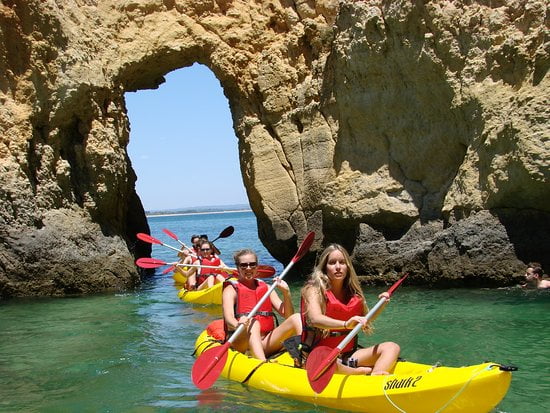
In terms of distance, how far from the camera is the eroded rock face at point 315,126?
1020 centimetres

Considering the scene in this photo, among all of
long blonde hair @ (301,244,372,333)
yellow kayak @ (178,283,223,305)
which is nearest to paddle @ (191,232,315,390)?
long blonde hair @ (301,244,372,333)

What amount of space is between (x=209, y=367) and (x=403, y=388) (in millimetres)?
1819

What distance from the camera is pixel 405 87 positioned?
1177cm

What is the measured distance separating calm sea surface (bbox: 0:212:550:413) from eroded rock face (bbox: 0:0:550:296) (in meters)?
0.97

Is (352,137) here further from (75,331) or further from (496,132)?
(75,331)

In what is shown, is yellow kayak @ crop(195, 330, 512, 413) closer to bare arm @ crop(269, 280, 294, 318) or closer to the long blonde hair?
the long blonde hair

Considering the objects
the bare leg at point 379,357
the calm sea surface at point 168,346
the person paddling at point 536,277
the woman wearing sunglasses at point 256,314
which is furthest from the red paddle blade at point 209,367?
the person paddling at point 536,277

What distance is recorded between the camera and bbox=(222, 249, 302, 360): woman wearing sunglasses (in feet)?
20.0

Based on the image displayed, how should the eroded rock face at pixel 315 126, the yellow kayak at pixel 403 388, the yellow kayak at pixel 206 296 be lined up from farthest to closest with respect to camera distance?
the yellow kayak at pixel 206 296
the eroded rock face at pixel 315 126
the yellow kayak at pixel 403 388

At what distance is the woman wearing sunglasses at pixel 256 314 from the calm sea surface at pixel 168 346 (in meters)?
0.47

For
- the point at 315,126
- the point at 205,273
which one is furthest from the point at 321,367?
the point at 315,126

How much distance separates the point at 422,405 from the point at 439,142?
7745 mm

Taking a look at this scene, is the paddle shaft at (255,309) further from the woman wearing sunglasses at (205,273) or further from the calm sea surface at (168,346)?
the woman wearing sunglasses at (205,273)

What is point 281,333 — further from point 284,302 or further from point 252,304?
point 252,304
